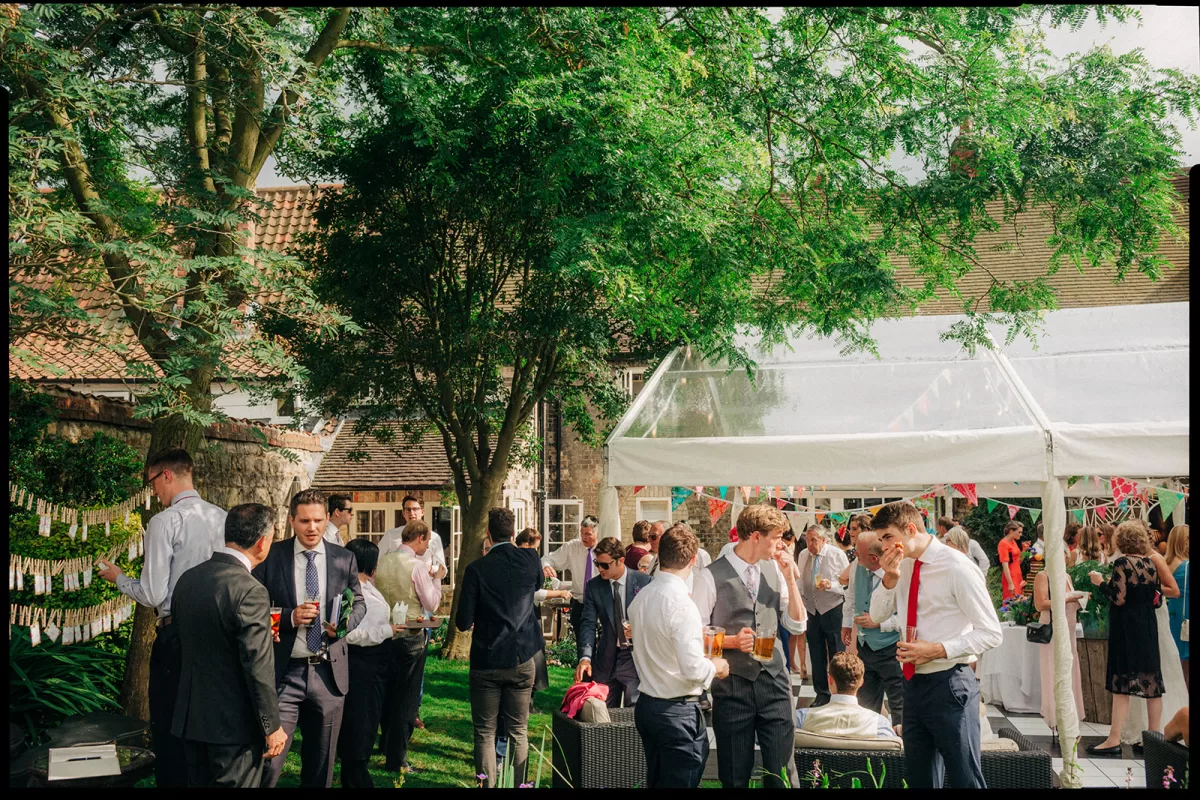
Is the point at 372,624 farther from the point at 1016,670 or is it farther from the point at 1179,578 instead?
the point at 1016,670

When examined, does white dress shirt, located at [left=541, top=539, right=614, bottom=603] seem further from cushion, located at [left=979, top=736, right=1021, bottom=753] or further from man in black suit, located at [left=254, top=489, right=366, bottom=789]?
cushion, located at [left=979, top=736, right=1021, bottom=753]

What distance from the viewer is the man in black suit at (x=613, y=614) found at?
7.29 metres

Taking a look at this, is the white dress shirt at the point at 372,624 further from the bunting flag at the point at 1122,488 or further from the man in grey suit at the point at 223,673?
the bunting flag at the point at 1122,488

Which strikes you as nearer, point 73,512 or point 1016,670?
point 73,512

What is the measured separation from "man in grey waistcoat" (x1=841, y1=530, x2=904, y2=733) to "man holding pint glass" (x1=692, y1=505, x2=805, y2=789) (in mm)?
2279

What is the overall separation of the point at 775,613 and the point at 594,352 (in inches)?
284

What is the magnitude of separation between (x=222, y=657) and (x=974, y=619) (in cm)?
355

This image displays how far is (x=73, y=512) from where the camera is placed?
25.6 feet

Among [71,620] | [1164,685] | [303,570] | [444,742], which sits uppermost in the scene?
[303,570]

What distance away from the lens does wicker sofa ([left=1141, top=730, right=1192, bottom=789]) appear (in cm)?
466

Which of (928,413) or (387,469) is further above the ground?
(928,413)

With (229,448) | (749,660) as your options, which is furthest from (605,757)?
(229,448)

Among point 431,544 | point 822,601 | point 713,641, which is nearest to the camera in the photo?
point 713,641

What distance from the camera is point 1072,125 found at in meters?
8.36
